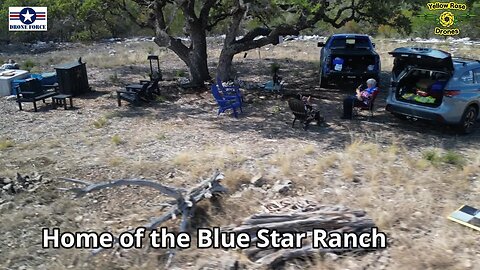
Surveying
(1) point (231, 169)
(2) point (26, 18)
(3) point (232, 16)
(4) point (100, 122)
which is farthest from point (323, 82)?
(2) point (26, 18)

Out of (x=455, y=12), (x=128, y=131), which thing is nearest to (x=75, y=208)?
(x=128, y=131)

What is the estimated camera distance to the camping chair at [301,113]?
9180mm

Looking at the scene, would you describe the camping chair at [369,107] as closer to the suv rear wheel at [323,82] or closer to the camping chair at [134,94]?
the suv rear wheel at [323,82]

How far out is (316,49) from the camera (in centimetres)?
2409

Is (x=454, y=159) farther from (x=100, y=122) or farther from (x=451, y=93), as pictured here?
(x=100, y=122)

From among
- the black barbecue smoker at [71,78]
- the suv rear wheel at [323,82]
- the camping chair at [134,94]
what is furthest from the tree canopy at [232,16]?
the camping chair at [134,94]

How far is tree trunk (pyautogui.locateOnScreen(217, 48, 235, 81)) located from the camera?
13078 mm

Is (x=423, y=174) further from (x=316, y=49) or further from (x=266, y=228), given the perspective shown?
(x=316, y=49)

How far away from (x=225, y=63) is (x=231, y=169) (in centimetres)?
699

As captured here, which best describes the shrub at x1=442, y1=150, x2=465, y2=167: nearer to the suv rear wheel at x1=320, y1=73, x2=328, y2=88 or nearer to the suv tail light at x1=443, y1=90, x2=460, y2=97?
the suv tail light at x1=443, y1=90, x2=460, y2=97

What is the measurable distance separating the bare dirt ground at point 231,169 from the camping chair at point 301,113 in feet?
0.76

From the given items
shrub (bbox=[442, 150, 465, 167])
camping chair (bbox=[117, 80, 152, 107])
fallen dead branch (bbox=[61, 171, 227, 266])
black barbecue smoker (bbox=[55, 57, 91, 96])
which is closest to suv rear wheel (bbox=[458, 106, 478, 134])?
shrub (bbox=[442, 150, 465, 167])

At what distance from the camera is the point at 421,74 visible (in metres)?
9.27

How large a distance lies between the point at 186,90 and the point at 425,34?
73.8 feet
